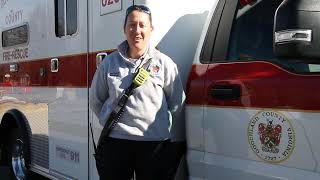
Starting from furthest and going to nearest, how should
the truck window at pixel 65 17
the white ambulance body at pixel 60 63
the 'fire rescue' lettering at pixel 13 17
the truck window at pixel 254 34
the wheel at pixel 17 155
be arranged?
the wheel at pixel 17 155 < the 'fire rescue' lettering at pixel 13 17 < the truck window at pixel 65 17 < the white ambulance body at pixel 60 63 < the truck window at pixel 254 34

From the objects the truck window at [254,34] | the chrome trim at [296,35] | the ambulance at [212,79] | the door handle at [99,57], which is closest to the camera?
the chrome trim at [296,35]

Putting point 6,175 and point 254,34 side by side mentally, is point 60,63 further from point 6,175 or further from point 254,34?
point 6,175

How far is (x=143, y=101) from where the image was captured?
329 centimetres

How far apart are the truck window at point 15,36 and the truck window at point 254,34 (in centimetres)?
310

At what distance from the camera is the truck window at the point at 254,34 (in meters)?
2.99

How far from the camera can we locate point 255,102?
2.92 meters

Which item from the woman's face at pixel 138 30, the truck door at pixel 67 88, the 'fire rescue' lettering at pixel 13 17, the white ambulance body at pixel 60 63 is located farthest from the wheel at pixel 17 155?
the woman's face at pixel 138 30

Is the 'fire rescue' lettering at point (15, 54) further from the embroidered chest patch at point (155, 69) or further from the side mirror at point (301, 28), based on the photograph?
the side mirror at point (301, 28)

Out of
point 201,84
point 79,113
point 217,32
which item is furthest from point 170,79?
point 79,113

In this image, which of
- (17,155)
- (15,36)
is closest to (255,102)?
(15,36)

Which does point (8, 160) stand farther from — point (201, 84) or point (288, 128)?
point (288, 128)

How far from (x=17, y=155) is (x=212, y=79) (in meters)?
3.74

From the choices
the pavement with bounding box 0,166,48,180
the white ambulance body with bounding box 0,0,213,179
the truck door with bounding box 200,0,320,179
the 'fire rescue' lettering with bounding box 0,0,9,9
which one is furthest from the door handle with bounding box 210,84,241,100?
the 'fire rescue' lettering with bounding box 0,0,9,9

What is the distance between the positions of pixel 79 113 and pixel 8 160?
8.01 feet
